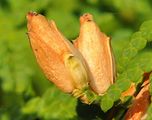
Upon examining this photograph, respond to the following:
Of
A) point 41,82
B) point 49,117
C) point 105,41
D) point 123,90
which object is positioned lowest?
point 41,82

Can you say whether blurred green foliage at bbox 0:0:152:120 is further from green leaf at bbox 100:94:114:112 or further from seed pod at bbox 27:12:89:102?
seed pod at bbox 27:12:89:102

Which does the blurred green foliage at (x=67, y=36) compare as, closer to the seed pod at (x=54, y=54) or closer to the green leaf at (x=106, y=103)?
the green leaf at (x=106, y=103)

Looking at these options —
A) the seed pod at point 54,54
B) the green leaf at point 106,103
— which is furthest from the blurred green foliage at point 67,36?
the seed pod at point 54,54

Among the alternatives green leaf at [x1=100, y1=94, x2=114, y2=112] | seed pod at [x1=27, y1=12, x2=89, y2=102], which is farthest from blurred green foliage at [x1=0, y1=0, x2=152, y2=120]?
seed pod at [x1=27, y1=12, x2=89, y2=102]

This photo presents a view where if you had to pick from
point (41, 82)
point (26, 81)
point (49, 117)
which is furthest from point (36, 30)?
point (41, 82)

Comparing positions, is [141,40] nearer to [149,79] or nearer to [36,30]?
[149,79]
